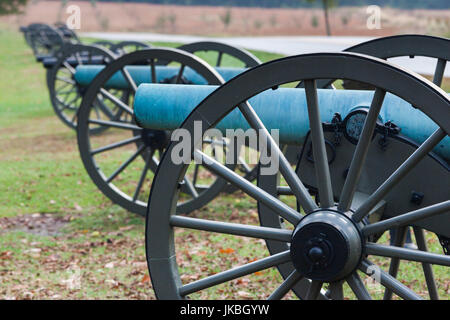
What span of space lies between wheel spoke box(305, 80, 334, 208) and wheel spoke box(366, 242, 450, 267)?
9.7 inches

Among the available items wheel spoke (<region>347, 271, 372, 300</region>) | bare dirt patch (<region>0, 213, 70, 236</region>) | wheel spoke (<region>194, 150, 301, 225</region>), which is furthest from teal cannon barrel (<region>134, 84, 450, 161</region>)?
bare dirt patch (<region>0, 213, 70, 236</region>)

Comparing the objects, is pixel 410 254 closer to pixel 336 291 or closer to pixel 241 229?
pixel 336 291

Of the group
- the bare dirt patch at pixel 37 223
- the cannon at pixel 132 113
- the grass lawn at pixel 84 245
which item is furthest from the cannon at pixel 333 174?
the bare dirt patch at pixel 37 223

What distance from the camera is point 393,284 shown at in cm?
264

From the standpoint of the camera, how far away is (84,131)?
20.9 ft

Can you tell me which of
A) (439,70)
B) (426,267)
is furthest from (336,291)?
(439,70)

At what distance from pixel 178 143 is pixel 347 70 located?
29.9 inches

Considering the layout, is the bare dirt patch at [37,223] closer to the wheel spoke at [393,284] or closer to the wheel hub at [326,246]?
the wheel hub at [326,246]

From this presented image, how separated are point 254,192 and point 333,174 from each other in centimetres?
45

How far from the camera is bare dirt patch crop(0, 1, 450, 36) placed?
126ft

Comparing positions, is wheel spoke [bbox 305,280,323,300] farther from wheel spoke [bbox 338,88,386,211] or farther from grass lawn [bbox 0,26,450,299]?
grass lawn [bbox 0,26,450,299]

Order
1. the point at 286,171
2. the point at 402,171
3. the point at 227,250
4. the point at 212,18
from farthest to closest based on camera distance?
the point at 212,18 → the point at 227,250 → the point at 286,171 → the point at 402,171

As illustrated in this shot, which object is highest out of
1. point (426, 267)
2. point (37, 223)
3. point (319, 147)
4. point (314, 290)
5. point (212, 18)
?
point (212, 18)

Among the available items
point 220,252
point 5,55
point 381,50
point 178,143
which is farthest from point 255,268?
point 5,55
